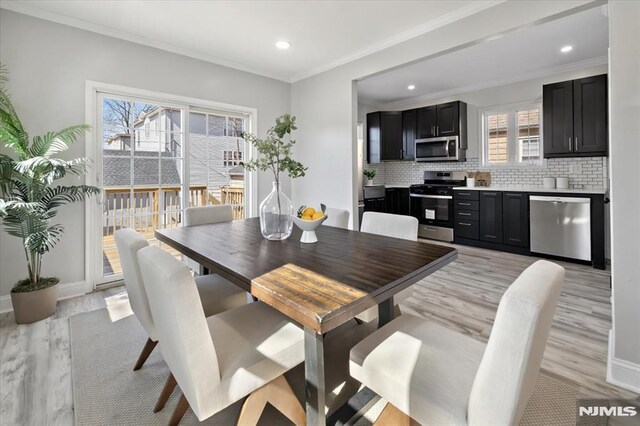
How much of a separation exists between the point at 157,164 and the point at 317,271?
3099 millimetres

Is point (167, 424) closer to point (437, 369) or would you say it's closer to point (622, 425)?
point (437, 369)

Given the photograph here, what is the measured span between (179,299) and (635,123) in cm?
242

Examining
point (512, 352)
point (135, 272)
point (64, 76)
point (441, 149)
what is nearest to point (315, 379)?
point (512, 352)

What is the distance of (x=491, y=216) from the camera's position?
492 centimetres

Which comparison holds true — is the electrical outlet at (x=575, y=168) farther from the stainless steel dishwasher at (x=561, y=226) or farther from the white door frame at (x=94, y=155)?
the white door frame at (x=94, y=155)

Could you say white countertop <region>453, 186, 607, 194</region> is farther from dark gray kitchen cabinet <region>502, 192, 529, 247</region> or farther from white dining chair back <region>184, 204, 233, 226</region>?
white dining chair back <region>184, 204, 233, 226</region>

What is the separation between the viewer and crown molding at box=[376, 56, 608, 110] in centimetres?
424

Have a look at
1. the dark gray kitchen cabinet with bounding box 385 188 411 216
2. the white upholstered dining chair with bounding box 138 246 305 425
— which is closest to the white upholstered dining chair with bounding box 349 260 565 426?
the white upholstered dining chair with bounding box 138 246 305 425

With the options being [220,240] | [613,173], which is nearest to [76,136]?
[220,240]

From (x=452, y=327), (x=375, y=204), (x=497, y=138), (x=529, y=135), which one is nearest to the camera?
(x=452, y=327)

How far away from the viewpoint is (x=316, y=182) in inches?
177

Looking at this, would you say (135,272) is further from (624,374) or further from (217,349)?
(624,374)

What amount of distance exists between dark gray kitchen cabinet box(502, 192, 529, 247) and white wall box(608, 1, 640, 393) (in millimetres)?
2957

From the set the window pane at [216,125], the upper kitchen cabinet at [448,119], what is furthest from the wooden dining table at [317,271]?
the upper kitchen cabinet at [448,119]
